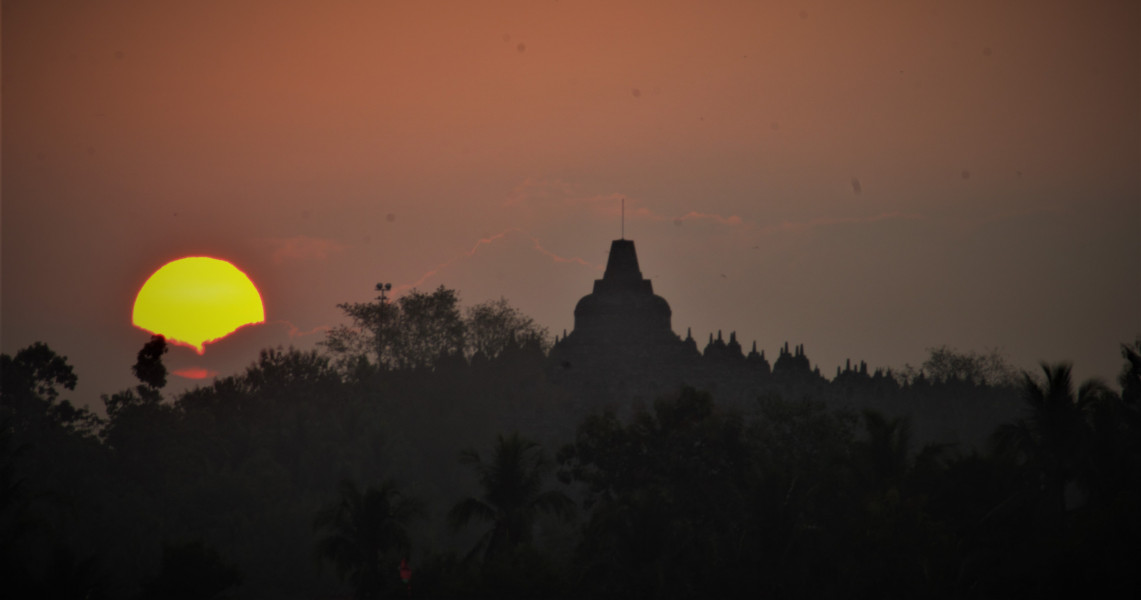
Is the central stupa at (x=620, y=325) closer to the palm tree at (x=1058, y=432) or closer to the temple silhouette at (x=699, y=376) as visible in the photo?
the temple silhouette at (x=699, y=376)

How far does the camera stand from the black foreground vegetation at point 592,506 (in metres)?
45.0

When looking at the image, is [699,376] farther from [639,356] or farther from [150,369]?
[150,369]

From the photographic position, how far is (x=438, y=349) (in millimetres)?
97125

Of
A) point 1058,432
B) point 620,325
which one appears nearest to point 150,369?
point 620,325

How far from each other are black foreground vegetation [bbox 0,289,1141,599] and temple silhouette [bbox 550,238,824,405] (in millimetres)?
11346

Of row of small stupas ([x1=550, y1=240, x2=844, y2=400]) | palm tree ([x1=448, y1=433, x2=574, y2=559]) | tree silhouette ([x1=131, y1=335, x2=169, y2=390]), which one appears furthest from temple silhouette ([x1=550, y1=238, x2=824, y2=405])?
palm tree ([x1=448, y1=433, x2=574, y2=559])

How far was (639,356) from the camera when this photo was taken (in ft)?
275

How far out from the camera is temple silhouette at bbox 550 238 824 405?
81062 mm

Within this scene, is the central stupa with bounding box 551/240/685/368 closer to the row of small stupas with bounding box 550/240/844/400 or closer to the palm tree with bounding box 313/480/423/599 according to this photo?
the row of small stupas with bounding box 550/240/844/400

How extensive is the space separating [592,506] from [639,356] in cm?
2734

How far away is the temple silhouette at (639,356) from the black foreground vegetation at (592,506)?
11.3m

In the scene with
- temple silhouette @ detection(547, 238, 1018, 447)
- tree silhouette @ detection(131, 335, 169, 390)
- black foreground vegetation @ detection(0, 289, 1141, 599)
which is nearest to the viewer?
black foreground vegetation @ detection(0, 289, 1141, 599)

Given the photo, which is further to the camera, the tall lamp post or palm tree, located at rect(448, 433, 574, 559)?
the tall lamp post

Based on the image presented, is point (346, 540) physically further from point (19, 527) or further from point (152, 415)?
point (152, 415)
